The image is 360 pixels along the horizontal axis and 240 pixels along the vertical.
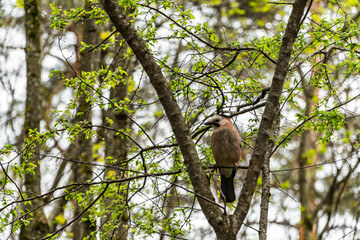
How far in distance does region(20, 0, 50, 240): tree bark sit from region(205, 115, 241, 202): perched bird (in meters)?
3.68

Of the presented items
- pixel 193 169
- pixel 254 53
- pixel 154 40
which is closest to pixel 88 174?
pixel 154 40

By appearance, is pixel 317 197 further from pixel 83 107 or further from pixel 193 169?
pixel 193 169

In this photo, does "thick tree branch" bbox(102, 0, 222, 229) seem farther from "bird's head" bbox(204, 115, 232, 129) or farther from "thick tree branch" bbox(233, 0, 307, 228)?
"bird's head" bbox(204, 115, 232, 129)

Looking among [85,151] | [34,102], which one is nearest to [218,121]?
[85,151]

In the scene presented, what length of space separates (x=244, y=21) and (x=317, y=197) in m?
5.70

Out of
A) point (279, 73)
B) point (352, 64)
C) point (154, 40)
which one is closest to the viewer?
point (279, 73)

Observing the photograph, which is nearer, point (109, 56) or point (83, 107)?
point (83, 107)

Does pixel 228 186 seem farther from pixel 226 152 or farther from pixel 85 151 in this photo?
pixel 85 151

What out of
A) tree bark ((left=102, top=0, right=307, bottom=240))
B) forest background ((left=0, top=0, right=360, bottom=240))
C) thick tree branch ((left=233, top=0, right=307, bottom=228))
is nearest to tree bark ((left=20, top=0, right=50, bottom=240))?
forest background ((left=0, top=0, right=360, bottom=240))

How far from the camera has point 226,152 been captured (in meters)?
6.20

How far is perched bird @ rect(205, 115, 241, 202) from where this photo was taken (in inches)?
241

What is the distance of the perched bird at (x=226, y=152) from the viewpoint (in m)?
6.12

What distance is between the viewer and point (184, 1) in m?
12.0

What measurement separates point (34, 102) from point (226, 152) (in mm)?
4597
